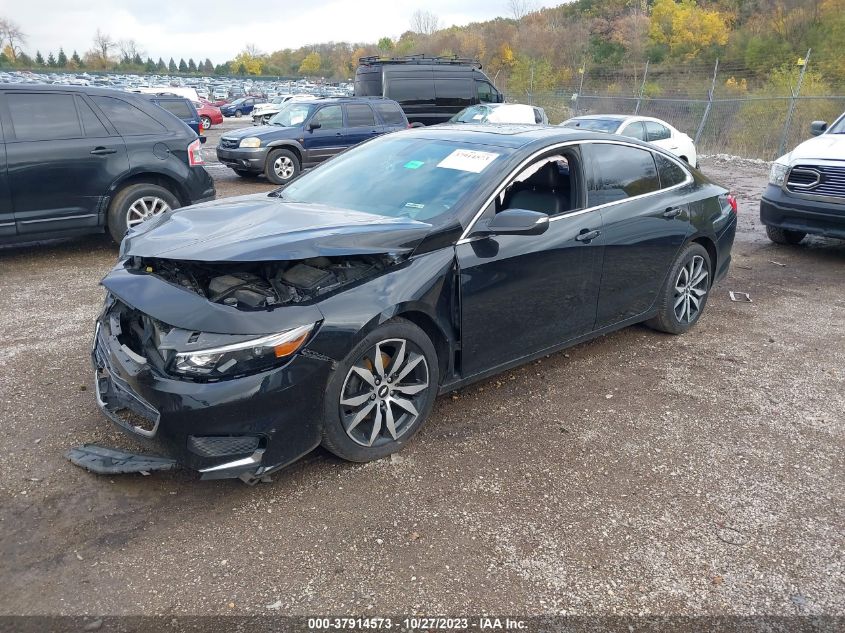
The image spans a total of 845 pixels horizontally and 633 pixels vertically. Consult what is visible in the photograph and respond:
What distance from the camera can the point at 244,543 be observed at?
2.79 meters

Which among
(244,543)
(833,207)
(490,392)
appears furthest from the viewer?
(833,207)

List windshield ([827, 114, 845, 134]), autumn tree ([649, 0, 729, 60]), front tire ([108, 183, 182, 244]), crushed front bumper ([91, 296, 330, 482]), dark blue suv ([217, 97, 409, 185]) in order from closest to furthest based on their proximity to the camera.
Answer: crushed front bumper ([91, 296, 330, 482]) < front tire ([108, 183, 182, 244]) < windshield ([827, 114, 845, 134]) < dark blue suv ([217, 97, 409, 185]) < autumn tree ([649, 0, 729, 60])

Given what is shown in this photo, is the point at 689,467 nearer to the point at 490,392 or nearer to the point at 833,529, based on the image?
the point at 833,529

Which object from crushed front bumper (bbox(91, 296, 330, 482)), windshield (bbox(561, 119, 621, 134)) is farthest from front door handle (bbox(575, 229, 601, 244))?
windshield (bbox(561, 119, 621, 134))

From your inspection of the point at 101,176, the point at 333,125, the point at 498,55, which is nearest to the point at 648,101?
the point at 333,125

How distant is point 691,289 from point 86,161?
607 centimetres

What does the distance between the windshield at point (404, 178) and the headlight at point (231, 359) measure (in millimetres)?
1195

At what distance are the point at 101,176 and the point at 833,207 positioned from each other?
8.10m

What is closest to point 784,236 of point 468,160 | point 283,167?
point 468,160

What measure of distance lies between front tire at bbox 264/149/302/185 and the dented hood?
9.62m

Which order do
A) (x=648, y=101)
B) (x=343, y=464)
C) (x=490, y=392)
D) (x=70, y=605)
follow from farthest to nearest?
1. (x=648, y=101)
2. (x=490, y=392)
3. (x=343, y=464)
4. (x=70, y=605)

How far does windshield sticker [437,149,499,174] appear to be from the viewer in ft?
12.8

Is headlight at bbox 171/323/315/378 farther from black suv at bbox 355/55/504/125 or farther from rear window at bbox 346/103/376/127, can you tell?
black suv at bbox 355/55/504/125

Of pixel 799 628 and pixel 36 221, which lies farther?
pixel 36 221
